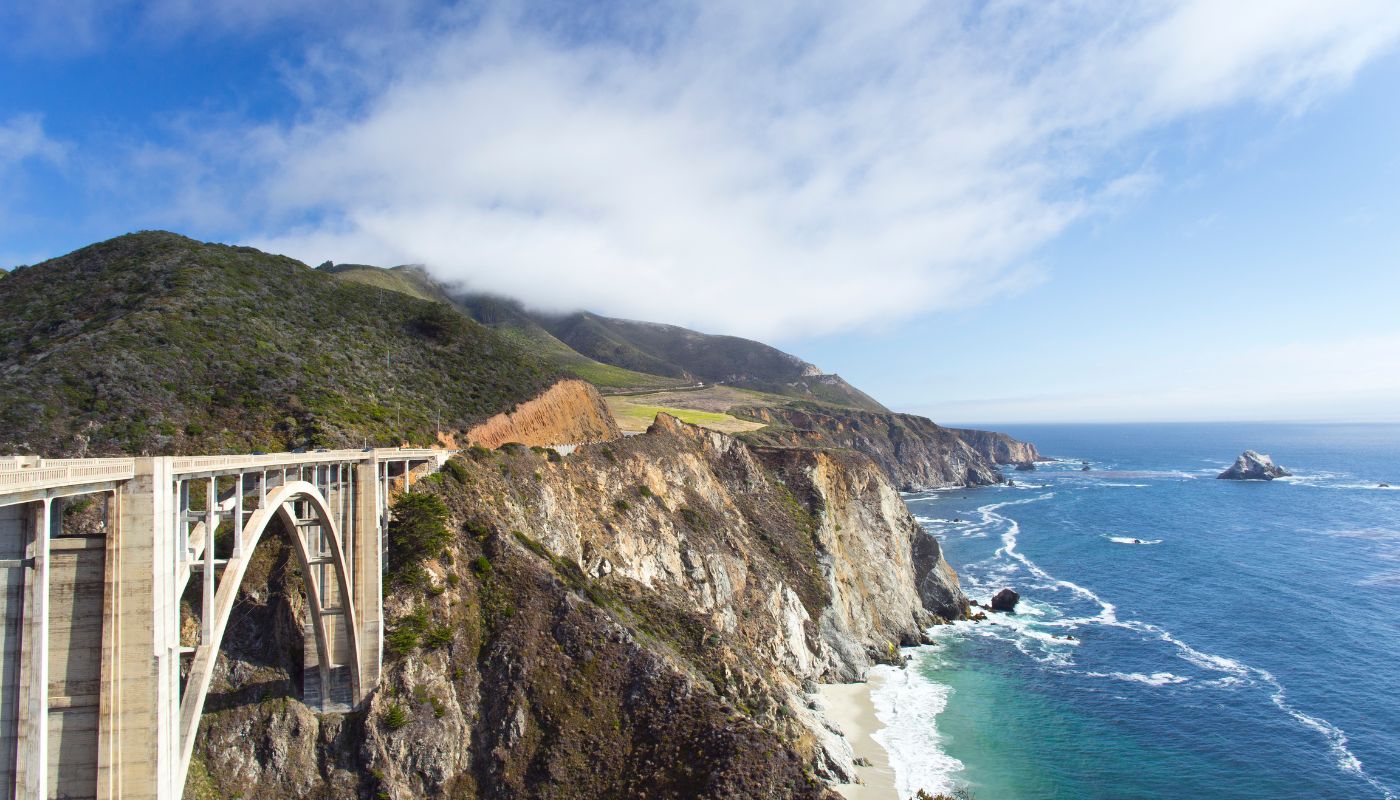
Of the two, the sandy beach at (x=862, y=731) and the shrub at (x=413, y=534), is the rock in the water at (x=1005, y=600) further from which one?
the shrub at (x=413, y=534)

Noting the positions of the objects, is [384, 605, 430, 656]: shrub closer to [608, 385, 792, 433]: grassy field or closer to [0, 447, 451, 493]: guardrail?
[0, 447, 451, 493]: guardrail

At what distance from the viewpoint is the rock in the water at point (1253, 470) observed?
153375 mm

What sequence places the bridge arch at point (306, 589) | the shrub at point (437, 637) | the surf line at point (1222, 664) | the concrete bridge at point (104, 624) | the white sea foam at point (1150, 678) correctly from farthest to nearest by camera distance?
the white sea foam at point (1150, 678), the surf line at point (1222, 664), the shrub at point (437, 637), the bridge arch at point (306, 589), the concrete bridge at point (104, 624)

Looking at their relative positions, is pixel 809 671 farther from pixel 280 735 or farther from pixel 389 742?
pixel 280 735

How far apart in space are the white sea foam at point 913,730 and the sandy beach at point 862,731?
470mm

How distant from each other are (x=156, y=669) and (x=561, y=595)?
21524 mm

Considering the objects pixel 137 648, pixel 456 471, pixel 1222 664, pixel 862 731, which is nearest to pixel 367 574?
pixel 456 471

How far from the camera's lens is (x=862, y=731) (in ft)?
141

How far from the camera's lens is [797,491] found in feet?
234

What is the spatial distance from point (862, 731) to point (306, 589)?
33443 millimetres

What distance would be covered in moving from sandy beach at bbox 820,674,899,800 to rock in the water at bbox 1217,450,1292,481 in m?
150

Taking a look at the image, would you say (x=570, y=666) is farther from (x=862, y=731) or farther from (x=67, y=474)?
(x=67, y=474)

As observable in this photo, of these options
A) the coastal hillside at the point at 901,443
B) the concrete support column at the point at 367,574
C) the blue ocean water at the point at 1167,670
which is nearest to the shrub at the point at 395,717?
the concrete support column at the point at 367,574

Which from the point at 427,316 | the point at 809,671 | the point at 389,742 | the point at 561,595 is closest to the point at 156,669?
the point at 389,742
